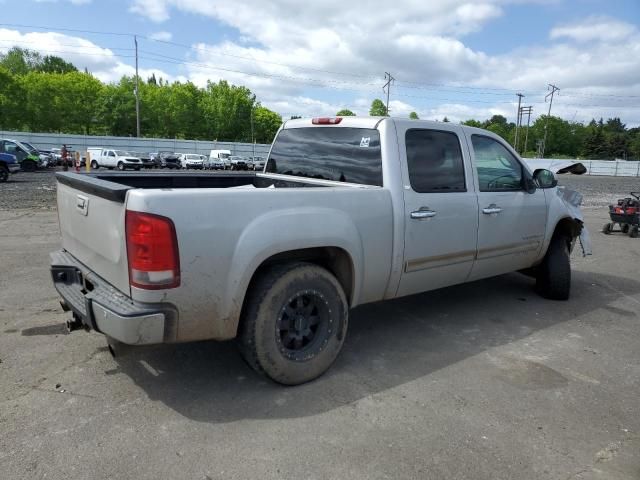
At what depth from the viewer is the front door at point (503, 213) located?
15.2 feet

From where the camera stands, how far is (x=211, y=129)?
7856 centimetres

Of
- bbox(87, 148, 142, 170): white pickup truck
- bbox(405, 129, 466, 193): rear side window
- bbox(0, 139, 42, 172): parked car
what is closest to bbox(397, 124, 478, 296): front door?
bbox(405, 129, 466, 193): rear side window

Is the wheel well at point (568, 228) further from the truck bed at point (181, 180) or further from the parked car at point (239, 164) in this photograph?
the parked car at point (239, 164)

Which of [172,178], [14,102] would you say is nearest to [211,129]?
[14,102]

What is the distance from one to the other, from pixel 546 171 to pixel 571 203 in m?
0.72

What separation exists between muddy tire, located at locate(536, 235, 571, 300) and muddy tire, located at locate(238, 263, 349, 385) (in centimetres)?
317

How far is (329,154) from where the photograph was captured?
175 inches

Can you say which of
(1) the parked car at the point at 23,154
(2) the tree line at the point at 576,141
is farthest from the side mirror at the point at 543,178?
(2) the tree line at the point at 576,141

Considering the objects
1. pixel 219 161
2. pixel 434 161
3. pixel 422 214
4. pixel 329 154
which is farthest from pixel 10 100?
pixel 422 214

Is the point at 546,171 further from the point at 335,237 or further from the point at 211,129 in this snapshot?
the point at 211,129

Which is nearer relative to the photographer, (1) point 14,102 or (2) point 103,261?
(2) point 103,261

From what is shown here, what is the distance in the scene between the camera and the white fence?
1843 inches

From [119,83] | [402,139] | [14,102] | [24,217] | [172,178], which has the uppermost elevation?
[119,83]

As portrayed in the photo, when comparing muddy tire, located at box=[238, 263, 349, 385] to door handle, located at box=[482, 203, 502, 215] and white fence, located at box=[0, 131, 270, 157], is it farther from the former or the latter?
white fence, located at box=[0, 131, 270, 157]
